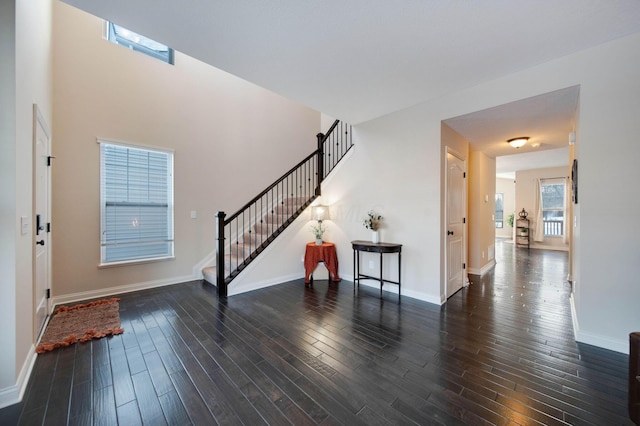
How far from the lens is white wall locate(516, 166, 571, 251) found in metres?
8.31

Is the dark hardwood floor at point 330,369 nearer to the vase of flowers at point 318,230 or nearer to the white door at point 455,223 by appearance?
the white door at point 455,223

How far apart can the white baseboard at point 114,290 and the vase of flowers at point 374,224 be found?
320 centimetres

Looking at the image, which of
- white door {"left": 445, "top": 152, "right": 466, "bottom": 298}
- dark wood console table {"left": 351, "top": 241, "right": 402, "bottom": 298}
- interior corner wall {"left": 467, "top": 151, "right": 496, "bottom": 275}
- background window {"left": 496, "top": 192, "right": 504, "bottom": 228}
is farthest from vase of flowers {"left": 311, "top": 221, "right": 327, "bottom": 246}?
background window {"left": 496, "top": 192, "right": 504, "bottom": 228}

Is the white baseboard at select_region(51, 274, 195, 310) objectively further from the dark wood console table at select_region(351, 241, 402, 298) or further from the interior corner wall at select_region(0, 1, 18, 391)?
the dark wood console table at select_region(351, 241, 402, 298)

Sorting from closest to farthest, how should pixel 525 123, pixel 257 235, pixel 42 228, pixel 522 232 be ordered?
pixel 42 228, pixel 525 123, pixel 257 235, pixel 522 232

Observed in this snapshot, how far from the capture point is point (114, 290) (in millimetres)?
3771

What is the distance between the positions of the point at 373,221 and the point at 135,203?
3.79 metres

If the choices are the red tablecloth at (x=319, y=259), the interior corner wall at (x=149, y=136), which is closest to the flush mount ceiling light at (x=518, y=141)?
the red tablecloth at (x=319, y=259)

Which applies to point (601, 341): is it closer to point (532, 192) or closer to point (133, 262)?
point (133, 262)

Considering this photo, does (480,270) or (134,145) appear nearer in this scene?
(134,145)

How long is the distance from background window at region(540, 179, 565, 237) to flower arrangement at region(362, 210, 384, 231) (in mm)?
8094

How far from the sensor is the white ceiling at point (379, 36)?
74.7 inches

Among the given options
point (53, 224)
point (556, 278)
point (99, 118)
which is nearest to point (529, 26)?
point (556, 278)

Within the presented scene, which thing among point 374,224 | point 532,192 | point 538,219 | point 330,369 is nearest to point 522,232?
point 538,219
